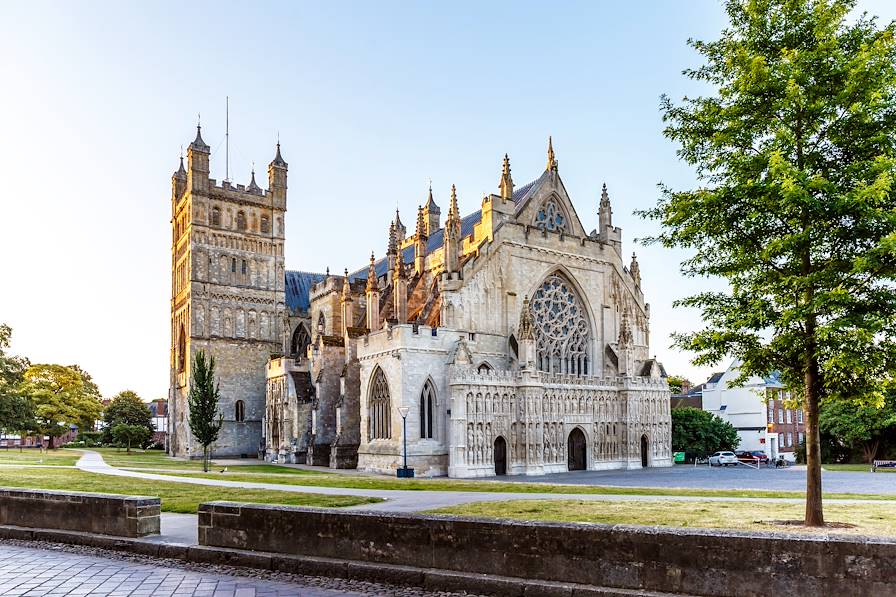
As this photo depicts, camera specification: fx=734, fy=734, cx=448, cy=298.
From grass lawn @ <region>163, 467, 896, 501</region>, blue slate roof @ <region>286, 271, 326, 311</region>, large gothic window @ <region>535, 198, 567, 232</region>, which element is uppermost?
large gothic window @ <region>535, 198, 567, 232</region>

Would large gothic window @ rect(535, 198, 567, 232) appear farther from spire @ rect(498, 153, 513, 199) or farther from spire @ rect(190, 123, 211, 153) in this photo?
spire @ rect(190, 123, 211, 153)

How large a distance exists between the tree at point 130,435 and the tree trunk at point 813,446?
6652cm

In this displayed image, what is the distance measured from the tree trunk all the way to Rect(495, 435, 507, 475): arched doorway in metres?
26.9

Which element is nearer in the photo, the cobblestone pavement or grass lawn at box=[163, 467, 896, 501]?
the cobblestone pavement

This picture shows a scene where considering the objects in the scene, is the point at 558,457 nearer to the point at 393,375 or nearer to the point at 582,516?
the point at 393,375

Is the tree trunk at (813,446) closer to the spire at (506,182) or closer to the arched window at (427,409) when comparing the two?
the arched window at (427,409)

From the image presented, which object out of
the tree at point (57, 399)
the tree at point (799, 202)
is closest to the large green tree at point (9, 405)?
the tree at point (57, 399)

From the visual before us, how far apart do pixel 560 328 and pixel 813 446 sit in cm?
3330

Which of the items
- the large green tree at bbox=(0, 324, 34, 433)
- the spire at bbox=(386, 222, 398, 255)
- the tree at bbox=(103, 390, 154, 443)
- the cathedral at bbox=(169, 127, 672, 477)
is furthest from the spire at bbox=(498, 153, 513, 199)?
the tree at bbox=(103, 390, 154, 443)

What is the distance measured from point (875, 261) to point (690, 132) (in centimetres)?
473

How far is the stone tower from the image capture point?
197 feet

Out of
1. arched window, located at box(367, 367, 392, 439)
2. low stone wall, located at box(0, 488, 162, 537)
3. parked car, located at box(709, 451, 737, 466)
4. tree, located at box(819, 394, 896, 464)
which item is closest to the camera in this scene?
low stone wall, located at box(0, 488, 162, 537)

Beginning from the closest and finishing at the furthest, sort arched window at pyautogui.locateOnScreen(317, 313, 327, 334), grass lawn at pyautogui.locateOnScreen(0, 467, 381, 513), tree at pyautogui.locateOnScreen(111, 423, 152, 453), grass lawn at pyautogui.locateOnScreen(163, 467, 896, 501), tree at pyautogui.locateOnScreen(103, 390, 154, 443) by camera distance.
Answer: grass lawn at pyautogui.locateOnScreen(0, 467, 381, 513) < grass lawn at pyautogui.locateOnScreen(163, 467, 896, 501) < arched window at pyautogui.locateOnScreen(317, 313, 327, 334) < tree at pyautogui.locateOnScreen(111, 423, 152, 453) < tree at pyautogui.locateOnScreen(103, 390, 154, 443)

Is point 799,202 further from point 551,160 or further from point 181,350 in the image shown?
point 181,350
